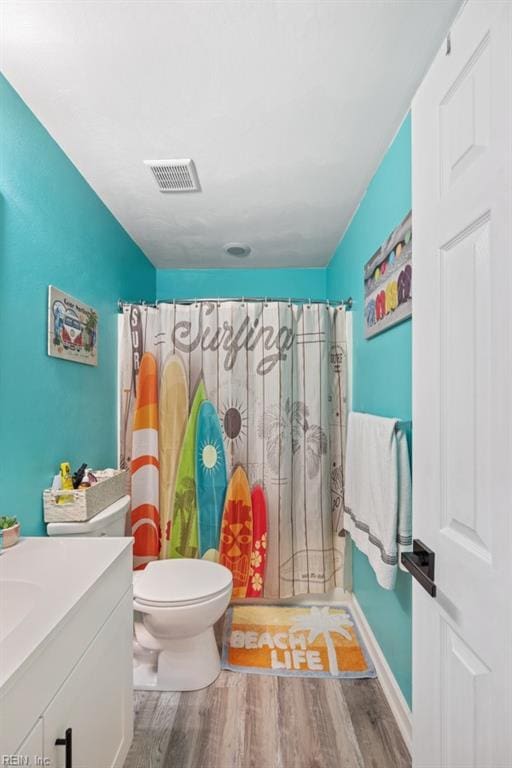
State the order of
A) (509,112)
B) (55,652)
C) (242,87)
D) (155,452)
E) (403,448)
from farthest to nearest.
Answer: (155,452), (403,448), (242,87), (55,652), (509,112)

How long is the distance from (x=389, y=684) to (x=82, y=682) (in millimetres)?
1321

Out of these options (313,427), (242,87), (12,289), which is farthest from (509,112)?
(313,427)

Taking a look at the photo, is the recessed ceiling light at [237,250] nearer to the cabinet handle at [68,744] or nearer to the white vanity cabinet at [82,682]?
the white vanity cabinet at [82,682]

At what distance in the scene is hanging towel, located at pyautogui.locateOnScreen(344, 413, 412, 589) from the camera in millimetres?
1512

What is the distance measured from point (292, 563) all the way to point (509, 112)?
7.54 ft

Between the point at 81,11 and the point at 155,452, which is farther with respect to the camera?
the point at 155,452

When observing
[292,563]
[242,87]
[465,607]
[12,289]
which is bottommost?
[292,563]

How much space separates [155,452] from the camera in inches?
92.6

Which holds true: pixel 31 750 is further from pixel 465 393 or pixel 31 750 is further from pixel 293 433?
pixel 293 433

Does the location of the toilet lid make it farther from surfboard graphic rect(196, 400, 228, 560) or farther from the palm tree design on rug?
the palm tree design on rug

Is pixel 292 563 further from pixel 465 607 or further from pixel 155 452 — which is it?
pixel 465 607

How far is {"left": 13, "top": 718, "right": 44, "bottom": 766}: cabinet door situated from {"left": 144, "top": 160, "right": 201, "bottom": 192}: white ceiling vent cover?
1894mm

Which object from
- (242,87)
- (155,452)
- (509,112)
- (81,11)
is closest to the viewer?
(509,112)

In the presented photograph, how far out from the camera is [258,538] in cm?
236
